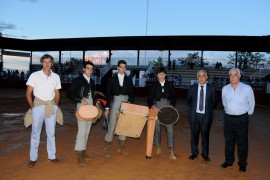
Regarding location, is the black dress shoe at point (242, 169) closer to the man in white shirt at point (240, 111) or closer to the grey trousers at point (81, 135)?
the man in white shirt at point (240, 111)

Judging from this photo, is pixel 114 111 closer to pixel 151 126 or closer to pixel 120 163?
pixel 151 126

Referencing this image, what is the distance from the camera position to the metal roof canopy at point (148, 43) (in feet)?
85.5

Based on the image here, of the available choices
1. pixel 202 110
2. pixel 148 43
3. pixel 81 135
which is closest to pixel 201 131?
pixel 202 110

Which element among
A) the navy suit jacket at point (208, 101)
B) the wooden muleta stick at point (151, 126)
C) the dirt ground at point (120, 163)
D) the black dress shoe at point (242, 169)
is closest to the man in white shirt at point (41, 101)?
the dirt ground at point (120, 163)

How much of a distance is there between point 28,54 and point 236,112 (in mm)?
35469

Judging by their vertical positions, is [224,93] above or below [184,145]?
above

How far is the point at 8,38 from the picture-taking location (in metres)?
32.3

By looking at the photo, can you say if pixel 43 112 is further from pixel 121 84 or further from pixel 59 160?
pixel 121 84

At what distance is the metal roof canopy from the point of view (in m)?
26.1

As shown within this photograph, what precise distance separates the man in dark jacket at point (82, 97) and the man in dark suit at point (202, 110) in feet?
6.53

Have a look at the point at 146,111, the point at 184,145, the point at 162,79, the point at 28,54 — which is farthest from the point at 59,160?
the point at 28,54

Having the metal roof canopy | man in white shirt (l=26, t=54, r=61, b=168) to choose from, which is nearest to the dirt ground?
man in white shirt (l=26, t=54, r=61, b=168)

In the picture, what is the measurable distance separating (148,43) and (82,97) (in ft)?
82.3

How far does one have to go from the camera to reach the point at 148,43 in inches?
1152
